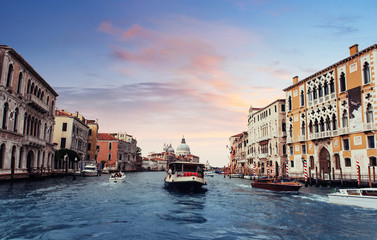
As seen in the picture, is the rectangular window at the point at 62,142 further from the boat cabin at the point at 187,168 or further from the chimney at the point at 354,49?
the chimney at the point at 354,49

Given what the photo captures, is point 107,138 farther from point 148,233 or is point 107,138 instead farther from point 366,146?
point 148,233

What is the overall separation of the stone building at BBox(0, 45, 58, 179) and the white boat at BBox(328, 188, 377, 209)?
23.3 metres

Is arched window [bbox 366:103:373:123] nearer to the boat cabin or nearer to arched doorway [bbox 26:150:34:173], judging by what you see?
the boat cabin

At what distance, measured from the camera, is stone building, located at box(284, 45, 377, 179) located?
26953mm

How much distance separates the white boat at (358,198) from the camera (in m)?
14.5

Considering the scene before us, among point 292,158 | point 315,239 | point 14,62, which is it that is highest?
point 14,62

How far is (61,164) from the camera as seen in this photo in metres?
44.3

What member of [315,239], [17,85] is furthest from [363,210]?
[17,85]

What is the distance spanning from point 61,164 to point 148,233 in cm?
3965

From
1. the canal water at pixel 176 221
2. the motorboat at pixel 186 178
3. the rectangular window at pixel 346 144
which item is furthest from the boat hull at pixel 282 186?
the rectangular window at pixel 346 144

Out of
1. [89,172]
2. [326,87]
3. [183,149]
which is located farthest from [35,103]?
[183,149]

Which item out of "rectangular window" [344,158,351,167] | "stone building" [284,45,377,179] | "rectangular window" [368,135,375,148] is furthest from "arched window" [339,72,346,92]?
"rectangular window" [344,158,351,167]

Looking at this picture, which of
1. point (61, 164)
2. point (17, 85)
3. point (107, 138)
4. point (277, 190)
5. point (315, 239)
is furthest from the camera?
point (107, 138)

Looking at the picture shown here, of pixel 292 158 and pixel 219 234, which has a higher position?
pixel 292 158
